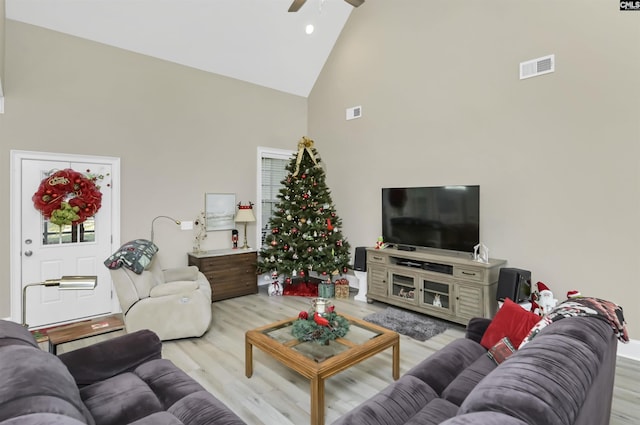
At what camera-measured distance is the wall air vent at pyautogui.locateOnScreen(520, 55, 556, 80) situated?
3676mm

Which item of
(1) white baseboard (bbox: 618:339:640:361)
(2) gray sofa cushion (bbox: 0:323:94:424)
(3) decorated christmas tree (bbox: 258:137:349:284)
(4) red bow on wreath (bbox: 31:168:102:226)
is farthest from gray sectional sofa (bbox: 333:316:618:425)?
(4) red bow on wreath (bbox: 31:168:102:226)

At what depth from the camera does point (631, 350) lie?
10.5ft

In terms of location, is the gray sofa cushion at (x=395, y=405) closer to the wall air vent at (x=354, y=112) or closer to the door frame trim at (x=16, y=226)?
the door frame trim at (x=16, y=226)

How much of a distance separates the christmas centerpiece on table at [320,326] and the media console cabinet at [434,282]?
184 cm

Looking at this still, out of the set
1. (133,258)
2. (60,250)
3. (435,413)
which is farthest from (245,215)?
(435,413)

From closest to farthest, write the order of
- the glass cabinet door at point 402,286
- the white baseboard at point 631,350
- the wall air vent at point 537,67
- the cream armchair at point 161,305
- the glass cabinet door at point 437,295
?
1. the white baseboard at point 631,350
2. the cream armchair at point 161,305
3. the wall air vent at point 537,67
4. the glass cabinet door at point 437,295
5. the glass cabinet door at point 402,286

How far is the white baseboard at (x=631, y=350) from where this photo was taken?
318 cm

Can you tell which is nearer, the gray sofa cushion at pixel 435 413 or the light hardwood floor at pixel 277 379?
the gray sofa cushion at pixel 435 413

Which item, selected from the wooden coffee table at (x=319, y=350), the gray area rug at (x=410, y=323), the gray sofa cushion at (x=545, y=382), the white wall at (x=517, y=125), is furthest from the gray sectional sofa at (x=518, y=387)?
the white wall at (x=517, y=125)

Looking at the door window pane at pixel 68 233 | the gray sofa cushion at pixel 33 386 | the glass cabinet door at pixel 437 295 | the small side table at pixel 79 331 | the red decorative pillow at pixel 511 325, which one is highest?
the door window pane at pixel 68 233

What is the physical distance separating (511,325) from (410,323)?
2.05m

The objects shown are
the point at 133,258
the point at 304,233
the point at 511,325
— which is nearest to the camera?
the point at 511,325

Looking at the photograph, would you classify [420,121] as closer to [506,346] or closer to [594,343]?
[506,346]

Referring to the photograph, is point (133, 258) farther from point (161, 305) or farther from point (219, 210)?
point (219, 210)
